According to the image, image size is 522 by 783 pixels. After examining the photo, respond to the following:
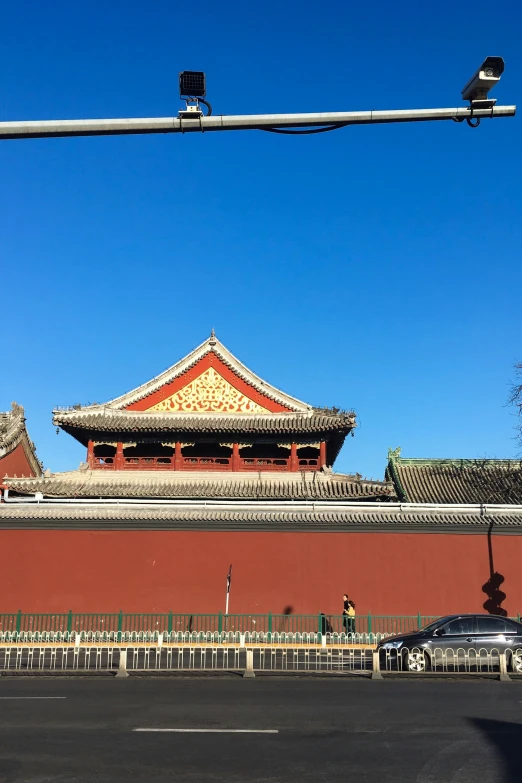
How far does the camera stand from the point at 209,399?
27.7 m

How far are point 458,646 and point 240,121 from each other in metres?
12.7

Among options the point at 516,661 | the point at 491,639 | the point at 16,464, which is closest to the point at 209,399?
the point at 16,464

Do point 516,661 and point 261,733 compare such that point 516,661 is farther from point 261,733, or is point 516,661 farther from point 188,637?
point 188,637

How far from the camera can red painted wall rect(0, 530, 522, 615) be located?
2267 centimetres

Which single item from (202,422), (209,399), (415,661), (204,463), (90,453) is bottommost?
(415,661)

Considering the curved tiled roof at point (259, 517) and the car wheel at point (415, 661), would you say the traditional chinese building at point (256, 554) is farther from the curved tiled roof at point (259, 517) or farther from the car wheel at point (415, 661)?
the car wheel at point (415, 661)

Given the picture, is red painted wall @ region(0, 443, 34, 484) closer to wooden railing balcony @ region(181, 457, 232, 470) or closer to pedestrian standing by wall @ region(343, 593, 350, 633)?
wooden railing balcony @ region(181, 457, 232, 470)

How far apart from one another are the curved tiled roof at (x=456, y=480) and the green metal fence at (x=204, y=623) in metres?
6.96

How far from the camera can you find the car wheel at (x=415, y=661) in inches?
606

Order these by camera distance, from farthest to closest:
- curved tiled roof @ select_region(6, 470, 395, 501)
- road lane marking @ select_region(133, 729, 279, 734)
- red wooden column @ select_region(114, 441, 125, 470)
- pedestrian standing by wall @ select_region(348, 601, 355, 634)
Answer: red wooden column @ select_region(114, 441, 125, 470) → curved tiled roof @ select_region(6, 470, 395, 501) → pedestrian standing by wall @ select_region(348, 601, 355, 634) → road lane marking @ select_region(133, 729, 279, 734)

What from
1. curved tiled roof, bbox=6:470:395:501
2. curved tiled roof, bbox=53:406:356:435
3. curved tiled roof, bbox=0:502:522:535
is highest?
curved tiled roof, bbox=53:406:356:435

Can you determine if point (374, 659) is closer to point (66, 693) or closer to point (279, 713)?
point (279, 713)

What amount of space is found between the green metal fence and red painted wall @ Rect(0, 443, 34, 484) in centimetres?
1037

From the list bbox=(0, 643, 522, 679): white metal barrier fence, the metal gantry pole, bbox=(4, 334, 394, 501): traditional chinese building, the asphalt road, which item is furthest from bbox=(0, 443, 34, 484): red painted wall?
the metal gantry pole
